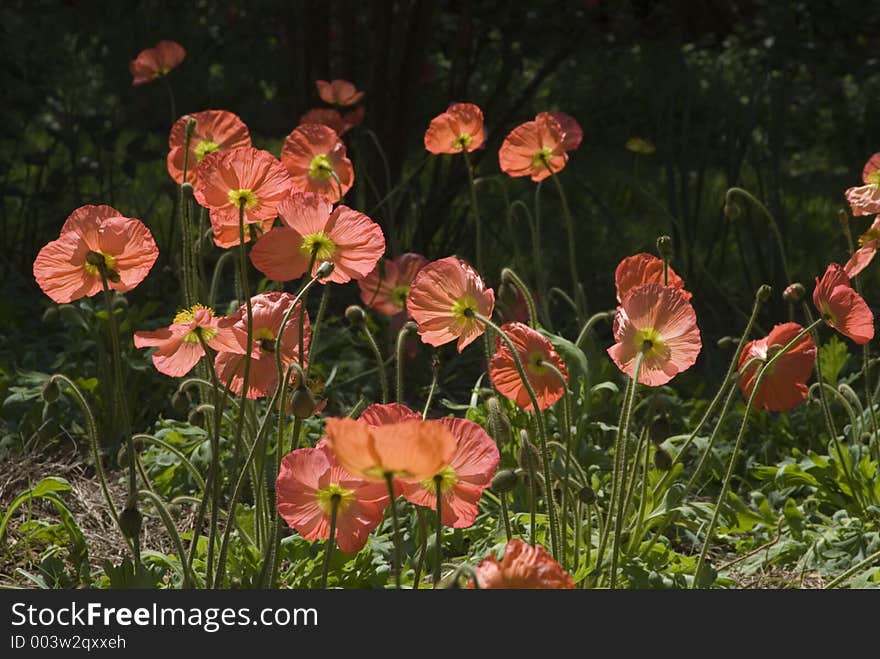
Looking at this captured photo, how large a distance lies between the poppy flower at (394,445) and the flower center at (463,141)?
1.49 m

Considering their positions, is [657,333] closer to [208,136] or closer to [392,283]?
[208,136]

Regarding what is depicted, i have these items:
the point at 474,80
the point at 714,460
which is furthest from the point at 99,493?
the point at 474,80

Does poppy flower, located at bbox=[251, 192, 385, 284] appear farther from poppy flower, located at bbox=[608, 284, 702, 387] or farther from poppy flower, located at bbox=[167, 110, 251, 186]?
poppy flower, located at bbox=[167, 110, 251, 186]

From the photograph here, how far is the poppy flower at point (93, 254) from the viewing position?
174 cm

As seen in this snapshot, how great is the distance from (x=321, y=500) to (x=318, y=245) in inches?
15.0

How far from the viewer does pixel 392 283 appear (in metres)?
2.98

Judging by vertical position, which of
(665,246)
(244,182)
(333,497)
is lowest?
(333,497)

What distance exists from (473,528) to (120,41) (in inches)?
108

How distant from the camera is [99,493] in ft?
8.80

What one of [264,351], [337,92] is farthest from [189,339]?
[337,92]

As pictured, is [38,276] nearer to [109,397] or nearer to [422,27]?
[109,397]

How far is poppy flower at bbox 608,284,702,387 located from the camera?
1717mm

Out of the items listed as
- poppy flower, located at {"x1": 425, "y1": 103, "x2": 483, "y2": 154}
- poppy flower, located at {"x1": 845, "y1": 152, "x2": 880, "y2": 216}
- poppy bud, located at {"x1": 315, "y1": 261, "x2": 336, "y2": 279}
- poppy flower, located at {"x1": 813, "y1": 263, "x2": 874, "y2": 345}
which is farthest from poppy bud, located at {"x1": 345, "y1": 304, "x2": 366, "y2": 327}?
poppy flower, located at {"x1": 845, "y1": 152, "x2": 880, "y2": 216}

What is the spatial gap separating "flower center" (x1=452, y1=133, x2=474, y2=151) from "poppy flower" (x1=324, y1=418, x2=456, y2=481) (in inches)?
58.8
